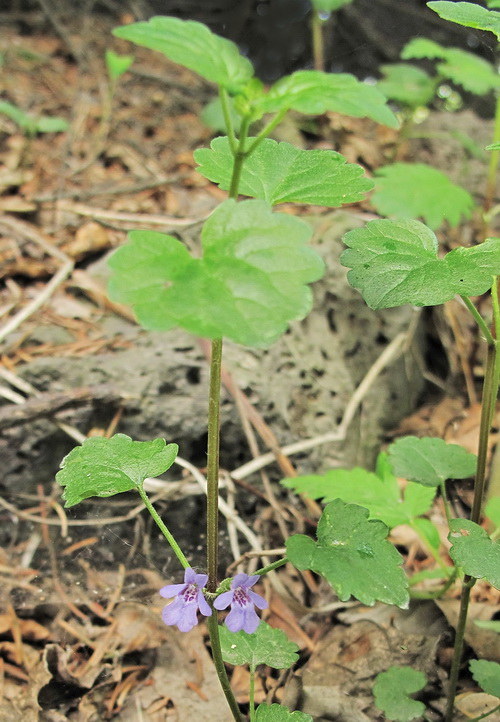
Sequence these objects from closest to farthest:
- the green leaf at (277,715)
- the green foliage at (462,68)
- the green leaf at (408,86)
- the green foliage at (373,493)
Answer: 1. the green leaf at (277,715)
2. the green foliage at (373,493)
3. the green foliage at (462,68)
4. the green leaf at (408,86)

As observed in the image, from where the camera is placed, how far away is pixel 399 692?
147 cm

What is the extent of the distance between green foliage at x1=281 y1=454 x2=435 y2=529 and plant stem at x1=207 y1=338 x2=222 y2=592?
1.74 ft

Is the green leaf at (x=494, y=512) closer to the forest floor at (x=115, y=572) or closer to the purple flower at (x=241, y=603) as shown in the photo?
the forest floor at (x=115, y=572)

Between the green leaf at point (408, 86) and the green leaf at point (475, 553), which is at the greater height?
the green leaf at point (408, 86)

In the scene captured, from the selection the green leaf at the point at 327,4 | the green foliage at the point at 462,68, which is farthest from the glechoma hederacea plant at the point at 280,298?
the green leaf at the point at 327,4

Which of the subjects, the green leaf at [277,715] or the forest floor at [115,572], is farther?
the forest floor at [115,572]

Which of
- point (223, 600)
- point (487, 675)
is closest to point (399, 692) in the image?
point (487, 675)

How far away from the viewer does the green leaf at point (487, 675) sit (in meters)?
1.41

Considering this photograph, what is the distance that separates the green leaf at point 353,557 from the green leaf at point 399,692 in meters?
0.46

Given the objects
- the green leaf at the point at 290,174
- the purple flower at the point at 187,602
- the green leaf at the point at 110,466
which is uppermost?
the green leaf at the point at 290,174

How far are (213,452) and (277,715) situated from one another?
22.9 inches

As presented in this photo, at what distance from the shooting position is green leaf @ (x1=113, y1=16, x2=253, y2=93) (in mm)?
894

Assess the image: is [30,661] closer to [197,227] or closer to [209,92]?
[197,227]

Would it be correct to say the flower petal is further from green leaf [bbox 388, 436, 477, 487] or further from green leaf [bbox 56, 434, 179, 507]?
green leaf [bbox 388, 436, 477, 487]
